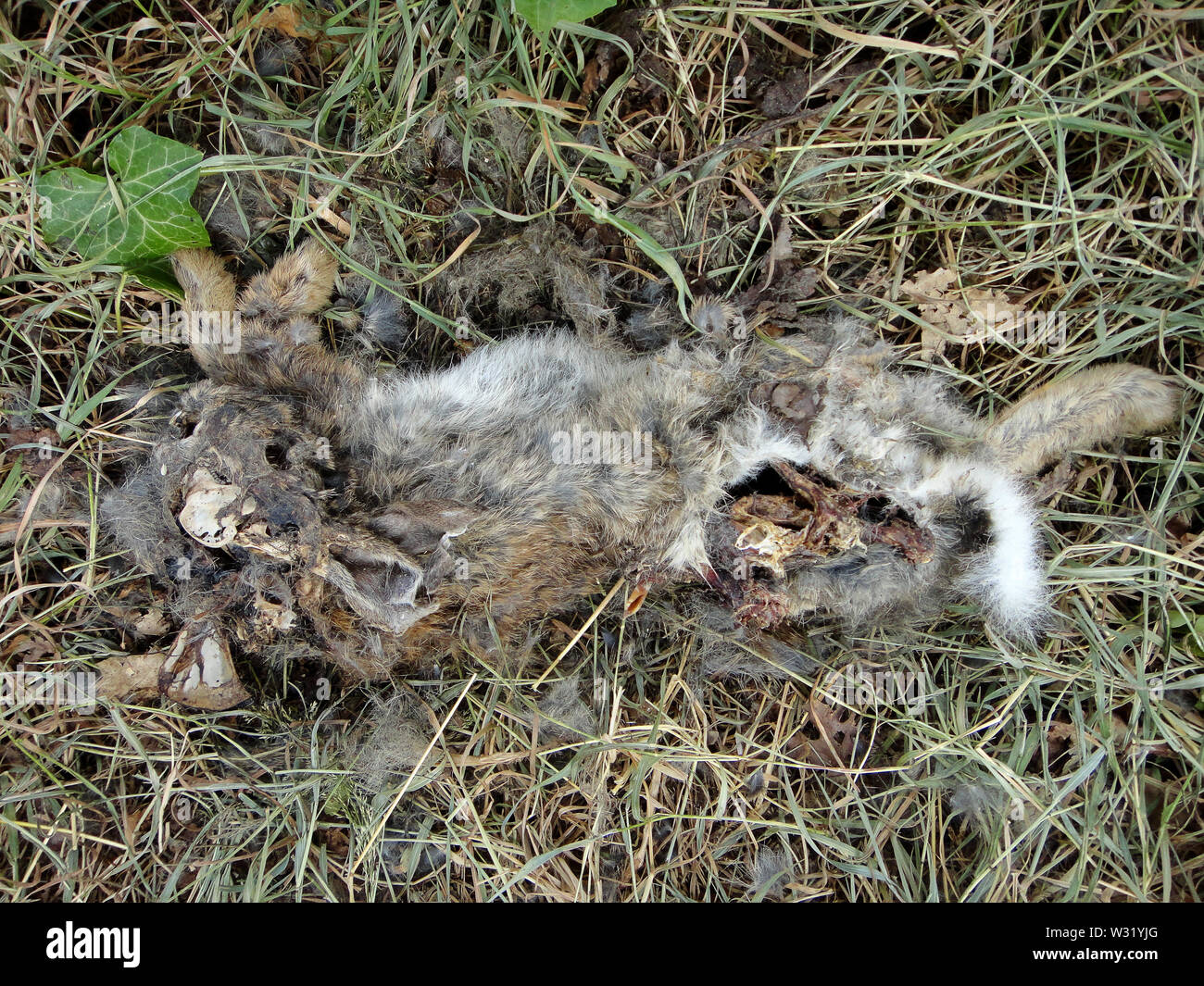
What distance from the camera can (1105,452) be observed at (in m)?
2.89

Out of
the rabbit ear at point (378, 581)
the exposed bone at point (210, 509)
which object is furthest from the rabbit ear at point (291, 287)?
the rabbit ear at point (378, 581)

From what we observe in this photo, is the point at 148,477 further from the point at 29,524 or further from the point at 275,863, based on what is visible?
the point at 275,863

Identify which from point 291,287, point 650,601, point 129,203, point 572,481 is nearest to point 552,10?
point 291,287

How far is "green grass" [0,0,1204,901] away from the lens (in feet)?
9.15

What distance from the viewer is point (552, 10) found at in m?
2.53

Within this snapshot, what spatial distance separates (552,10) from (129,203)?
180cm

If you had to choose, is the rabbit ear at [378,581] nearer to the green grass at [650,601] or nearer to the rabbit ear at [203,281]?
the green grass at [650,601]

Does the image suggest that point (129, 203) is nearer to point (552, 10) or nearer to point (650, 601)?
point (552, 10)

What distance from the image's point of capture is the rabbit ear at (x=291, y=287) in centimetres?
283

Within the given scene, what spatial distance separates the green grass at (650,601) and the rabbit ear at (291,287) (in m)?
0.12

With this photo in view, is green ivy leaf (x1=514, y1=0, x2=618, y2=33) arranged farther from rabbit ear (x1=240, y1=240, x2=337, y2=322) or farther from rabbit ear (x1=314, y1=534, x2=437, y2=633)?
rabbit ear (x1=314, y1=534, x2=437, y2=633)

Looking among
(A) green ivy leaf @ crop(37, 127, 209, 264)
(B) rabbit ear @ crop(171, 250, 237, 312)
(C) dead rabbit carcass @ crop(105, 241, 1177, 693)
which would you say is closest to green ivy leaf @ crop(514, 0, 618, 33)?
(C) dead rabbit carcass @ crop(105, 241, 1177, 693)

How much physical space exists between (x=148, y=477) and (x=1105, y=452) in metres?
3.74
